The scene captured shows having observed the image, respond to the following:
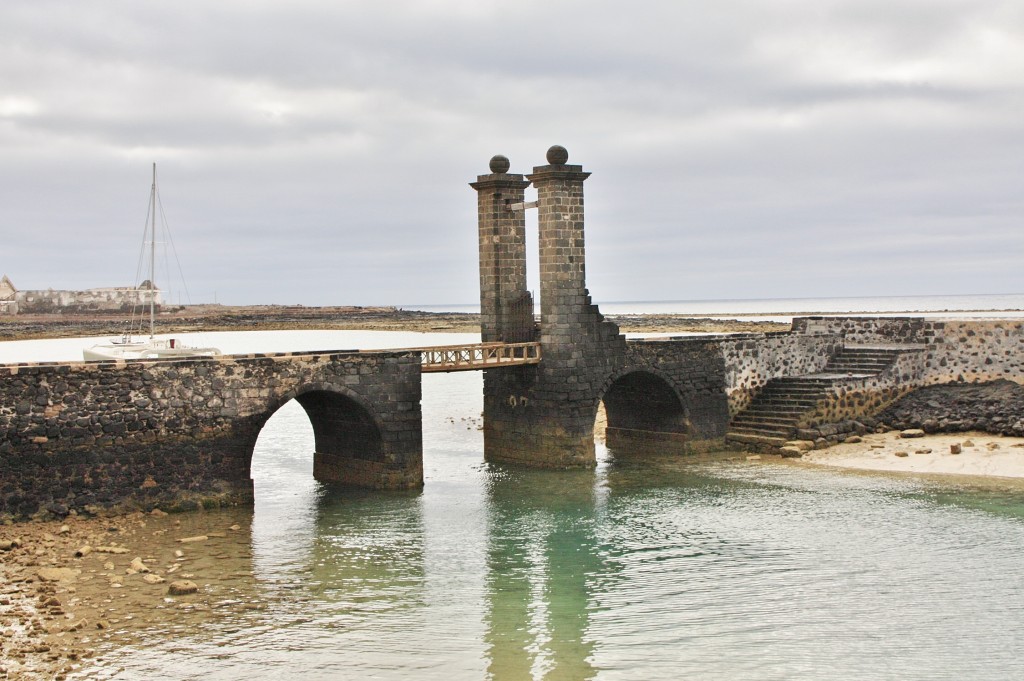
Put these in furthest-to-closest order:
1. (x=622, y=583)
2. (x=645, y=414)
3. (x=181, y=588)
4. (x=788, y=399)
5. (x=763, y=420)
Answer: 1. (x=645, y=414)
2. (x=788, y=399)
3. (x=763, y=420)
4. (x=622, y=583)
5. (x=181, y=588)

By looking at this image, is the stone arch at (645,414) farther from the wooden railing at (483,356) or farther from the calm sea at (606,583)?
the calm sea at (606,583)

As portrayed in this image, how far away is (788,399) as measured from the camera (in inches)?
1140

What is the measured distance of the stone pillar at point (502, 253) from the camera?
27.0 m

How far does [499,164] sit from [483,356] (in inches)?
199

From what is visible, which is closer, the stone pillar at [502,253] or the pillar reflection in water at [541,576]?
the pillar reflection in water at [541,576]

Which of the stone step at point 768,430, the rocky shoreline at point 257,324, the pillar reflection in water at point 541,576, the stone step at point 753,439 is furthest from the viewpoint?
the rocky shoreline at point 257,324

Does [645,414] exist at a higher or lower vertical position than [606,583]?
higher

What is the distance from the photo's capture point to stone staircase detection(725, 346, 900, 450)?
28.0 m

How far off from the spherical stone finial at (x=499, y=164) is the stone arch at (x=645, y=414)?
6.04m

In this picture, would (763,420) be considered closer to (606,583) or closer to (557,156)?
(557,156)

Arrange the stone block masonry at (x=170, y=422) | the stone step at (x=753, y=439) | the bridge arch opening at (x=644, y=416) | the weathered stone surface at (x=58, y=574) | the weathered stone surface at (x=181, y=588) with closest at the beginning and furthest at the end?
the weathered stone surface at (x=181, y=588), the weathered stone surface at (x=58, y=574), the stone block masonry at (x=170, y=422), the stone step at (x=753, y=439), the bridge arch opening at (x=644, y=416)

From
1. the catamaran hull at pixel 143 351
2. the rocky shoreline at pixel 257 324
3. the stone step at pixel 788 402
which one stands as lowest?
the stone step at pixel 788 402

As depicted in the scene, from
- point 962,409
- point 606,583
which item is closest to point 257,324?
→ point 962,409

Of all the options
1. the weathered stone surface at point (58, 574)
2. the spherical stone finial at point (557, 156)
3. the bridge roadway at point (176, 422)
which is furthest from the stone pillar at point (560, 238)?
the weathered stone surface at point (58, 574)
